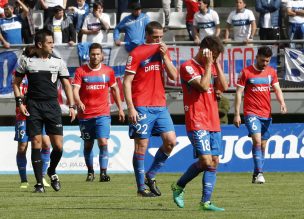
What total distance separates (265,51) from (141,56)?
4.50 meters

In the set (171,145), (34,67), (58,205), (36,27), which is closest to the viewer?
(58,205)

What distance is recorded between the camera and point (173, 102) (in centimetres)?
2508

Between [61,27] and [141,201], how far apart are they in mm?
12139

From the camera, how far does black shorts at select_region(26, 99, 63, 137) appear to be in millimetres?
15289

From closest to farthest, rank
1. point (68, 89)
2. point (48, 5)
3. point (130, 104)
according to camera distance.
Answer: point (130, 104)
point (68, 89)
point (48, 5)

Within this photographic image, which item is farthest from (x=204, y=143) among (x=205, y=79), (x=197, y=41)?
(x=197, y=41)

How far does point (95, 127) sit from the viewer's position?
19.0 metres

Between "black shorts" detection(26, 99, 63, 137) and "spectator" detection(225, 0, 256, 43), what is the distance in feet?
A: 34.4

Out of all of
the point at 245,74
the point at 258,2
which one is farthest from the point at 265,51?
the point at 258,2

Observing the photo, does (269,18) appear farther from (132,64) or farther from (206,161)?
(206,161)

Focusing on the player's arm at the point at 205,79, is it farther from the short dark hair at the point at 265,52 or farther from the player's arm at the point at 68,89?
the short dark hair at the point at 265,52

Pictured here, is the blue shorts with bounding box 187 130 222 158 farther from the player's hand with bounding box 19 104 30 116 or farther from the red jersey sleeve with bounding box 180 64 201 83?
the player's hand with bounding box 19 104 30 116

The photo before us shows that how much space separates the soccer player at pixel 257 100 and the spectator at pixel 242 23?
260 inches

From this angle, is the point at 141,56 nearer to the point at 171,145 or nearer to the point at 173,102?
the point at 171,145
